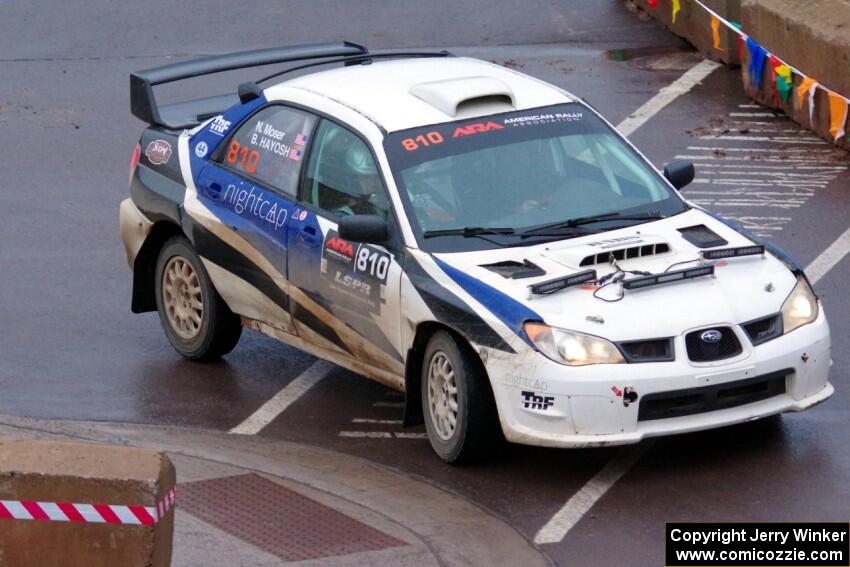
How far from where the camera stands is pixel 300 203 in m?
9.64

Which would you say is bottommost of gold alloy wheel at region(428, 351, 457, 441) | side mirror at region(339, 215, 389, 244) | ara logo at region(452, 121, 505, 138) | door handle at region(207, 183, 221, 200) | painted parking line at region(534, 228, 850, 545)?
painted parking line at region(534, 228, 850, 545)

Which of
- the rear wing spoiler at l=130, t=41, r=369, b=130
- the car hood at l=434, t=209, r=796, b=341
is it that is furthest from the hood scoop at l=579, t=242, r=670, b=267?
the rear wing spoiler at l=130, t=41, r=369, b=130

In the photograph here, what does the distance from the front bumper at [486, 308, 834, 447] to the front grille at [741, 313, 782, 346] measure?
44mm

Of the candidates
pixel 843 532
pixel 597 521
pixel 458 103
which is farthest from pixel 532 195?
pixel 843 532

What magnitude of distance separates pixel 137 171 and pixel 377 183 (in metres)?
2.35

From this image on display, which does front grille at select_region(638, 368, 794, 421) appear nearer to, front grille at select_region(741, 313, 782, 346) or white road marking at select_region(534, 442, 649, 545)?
front grille at select_region(741, 313, 782, 346)

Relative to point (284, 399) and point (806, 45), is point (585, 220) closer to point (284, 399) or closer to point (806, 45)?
point (284, 399)

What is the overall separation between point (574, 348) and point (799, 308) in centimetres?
129

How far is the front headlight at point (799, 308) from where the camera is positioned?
8.49 m

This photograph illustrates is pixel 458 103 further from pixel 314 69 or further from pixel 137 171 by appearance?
pixel 314 69

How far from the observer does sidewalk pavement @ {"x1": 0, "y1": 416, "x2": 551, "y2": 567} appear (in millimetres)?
7648

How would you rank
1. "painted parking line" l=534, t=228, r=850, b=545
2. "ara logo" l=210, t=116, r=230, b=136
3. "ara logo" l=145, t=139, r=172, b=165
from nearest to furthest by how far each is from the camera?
"painted parking line" l=534, t=228, r=850, b=545 < "ara logo" l=210, t=116, r=230, b=136 < "ara logo" l=145, t=139, r=172, b=165

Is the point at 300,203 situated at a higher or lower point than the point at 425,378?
higher

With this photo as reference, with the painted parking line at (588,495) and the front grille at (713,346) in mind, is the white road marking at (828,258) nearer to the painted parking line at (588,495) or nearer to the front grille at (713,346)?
the painted parking line at (588,495)
